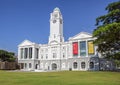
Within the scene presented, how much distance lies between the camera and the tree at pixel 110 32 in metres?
22.1

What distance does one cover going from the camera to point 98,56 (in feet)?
230

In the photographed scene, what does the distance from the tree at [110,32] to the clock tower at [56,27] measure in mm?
55503

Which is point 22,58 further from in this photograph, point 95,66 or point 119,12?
point 119,12

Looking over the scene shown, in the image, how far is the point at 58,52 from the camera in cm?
8294

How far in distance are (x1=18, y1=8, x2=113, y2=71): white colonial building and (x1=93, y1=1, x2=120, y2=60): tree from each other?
4132 cm

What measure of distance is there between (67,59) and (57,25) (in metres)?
16.0

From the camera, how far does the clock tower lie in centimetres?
8564

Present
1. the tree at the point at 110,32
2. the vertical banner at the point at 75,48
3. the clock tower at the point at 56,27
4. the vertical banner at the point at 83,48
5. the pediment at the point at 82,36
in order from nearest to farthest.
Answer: the tree at the point at 110,32
the pediment at the point at 82,36
the vertical banner at the point at 83,48
the vertical banner at the point at 75,48
the clock tower at the point at 56,27

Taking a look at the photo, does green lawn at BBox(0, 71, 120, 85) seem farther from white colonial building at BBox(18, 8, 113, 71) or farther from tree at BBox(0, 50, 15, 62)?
tree at BBox(0, 50, 15, 62)

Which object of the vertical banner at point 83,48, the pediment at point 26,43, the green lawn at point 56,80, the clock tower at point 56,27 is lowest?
the green lawn at point 56,80

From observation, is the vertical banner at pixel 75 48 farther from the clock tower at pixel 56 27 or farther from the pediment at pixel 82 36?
the clock tower at pixel 56 27

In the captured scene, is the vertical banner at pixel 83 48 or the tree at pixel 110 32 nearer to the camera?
the tree at pixel 110 32

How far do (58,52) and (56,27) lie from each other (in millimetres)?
11161

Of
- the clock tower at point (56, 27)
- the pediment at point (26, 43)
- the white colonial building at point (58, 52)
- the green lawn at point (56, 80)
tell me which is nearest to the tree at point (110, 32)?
the green lawn at point (56, 80)
